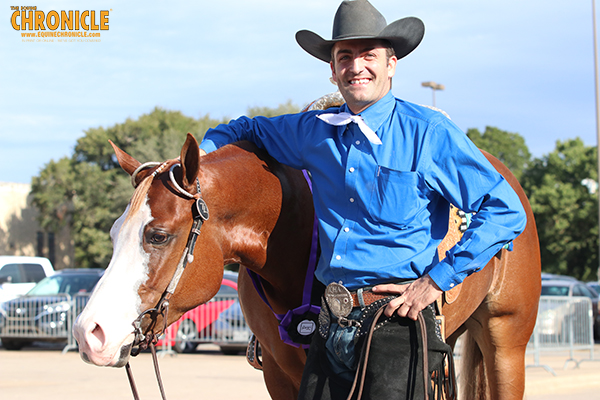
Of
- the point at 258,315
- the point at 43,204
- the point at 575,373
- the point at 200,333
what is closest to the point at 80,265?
the point at 43,204

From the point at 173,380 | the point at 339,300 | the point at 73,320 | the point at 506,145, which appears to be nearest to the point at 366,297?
the point at 339,300

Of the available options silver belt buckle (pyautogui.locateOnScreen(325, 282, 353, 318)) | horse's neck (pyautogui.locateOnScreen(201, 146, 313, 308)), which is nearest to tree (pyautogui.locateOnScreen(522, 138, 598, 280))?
horse's neck (pyautogui.locateOnScreen(201, 146, 313, 308))

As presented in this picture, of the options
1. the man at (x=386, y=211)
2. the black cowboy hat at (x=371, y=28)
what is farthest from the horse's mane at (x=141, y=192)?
the black cowboy hat at (x=371, y=28)

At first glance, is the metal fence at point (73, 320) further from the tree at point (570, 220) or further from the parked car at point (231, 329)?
the tree at point (570, 220)

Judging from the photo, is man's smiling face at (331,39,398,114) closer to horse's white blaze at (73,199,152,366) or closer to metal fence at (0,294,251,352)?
horse's white blaze at (73,199,152,366)

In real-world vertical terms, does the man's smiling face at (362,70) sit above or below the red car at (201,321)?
above

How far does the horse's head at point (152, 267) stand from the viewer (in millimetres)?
2354

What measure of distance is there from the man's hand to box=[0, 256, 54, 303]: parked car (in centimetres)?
1488

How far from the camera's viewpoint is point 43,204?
4162cm

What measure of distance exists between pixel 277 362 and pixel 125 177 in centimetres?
3754

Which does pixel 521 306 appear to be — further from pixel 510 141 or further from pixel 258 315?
pixel 510 141

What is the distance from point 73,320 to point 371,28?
12.4 m

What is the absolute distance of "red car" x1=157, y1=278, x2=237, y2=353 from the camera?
507 inches

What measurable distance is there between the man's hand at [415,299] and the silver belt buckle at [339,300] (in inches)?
6.5
